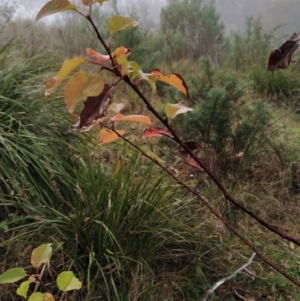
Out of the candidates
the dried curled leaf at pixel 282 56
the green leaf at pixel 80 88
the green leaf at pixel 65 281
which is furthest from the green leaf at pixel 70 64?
the green leaf at pixel 65 281

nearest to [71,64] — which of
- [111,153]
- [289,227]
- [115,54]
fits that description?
[115,54]

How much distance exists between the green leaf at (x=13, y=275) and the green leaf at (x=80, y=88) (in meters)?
Result: 0.50

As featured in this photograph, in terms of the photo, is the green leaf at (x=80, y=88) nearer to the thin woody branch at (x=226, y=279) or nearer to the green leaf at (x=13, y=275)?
the green leaf at (x=13, y=275)

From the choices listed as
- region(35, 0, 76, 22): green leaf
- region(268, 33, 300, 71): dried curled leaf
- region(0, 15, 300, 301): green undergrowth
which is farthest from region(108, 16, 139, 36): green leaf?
region(0, 15, 300, 301): green undergrowth

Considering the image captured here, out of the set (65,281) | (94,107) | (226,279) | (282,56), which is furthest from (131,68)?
(226,279)

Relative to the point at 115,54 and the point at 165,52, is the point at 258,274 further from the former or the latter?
the point at 165,52

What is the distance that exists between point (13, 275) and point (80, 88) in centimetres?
55

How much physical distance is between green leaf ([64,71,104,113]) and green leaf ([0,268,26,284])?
50 centimetres

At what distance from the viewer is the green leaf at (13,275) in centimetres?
87

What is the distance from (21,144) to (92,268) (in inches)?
27.7

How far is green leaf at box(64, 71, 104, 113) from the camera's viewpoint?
0.49m

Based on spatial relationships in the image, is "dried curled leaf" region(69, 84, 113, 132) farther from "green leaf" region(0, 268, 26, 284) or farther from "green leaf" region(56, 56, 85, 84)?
"green leaf" region(0, 268, 26, 284)

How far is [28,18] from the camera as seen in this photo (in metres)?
8.39

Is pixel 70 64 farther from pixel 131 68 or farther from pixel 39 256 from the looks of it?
pixel 39 256
